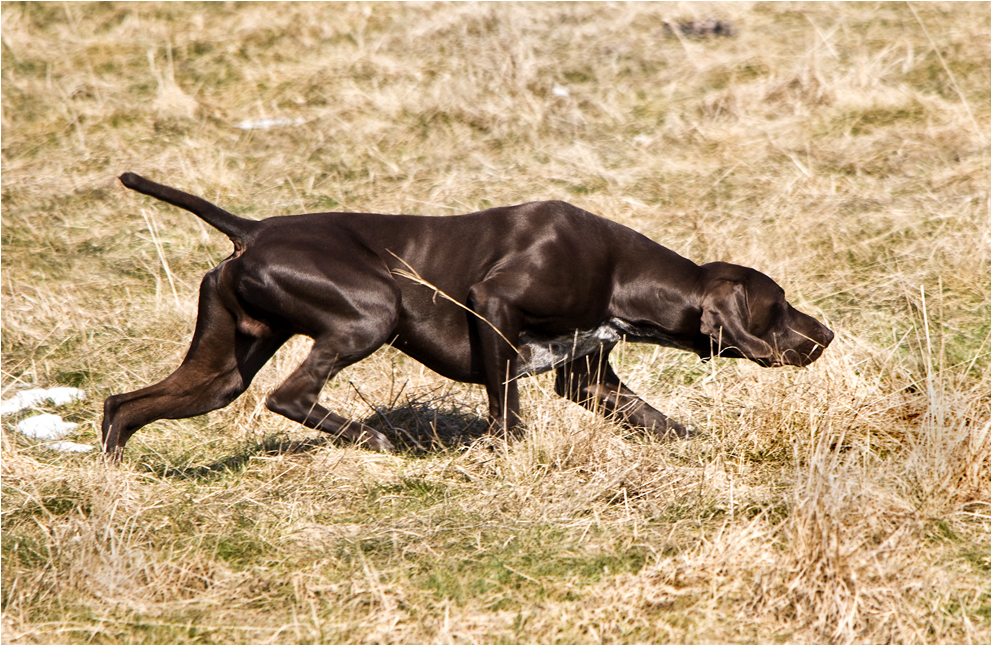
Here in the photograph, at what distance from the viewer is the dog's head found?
14.8 ft

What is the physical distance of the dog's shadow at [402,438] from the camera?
458 centimetres

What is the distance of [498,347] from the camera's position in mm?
4383

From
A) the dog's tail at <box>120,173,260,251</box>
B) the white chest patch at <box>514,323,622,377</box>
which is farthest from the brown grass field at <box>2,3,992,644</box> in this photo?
the dog's tail at <box>120,173,260,251</box>

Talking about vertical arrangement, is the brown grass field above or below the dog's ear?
below

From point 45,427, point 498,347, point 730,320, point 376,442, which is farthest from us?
point 45,427

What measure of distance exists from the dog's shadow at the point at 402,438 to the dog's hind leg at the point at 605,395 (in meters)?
0.47

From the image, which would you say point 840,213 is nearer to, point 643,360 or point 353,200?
point 643,360

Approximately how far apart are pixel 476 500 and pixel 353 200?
440 centimetres

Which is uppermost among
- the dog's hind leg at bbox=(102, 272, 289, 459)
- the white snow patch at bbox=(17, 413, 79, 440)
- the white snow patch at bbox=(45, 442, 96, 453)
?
the dog's hind leg at bbox=(102, 272, 289, 459)

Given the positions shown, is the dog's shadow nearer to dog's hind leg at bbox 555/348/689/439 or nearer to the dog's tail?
dog's hind leg at bbox 555/348/689/439

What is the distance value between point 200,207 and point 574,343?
1657 mm

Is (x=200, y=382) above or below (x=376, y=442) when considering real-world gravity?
above

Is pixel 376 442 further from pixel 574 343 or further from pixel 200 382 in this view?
pixel 574 343

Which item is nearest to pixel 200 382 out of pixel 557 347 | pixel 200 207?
pixel 200 207
